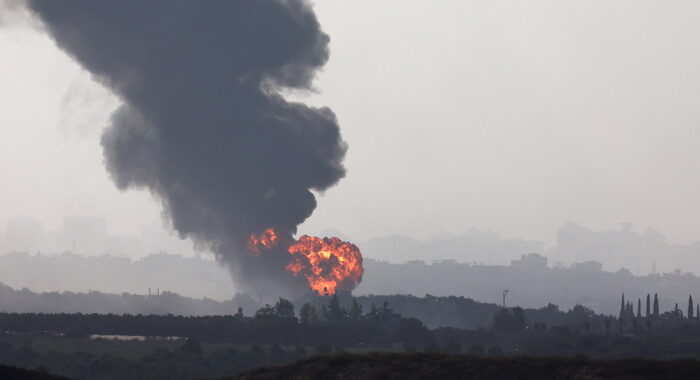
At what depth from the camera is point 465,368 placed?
118 meters

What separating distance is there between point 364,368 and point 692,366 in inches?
1298

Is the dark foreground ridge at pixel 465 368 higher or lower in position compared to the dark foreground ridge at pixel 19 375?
higher

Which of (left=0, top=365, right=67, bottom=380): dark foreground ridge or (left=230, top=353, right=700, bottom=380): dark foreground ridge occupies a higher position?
(left=230, top=353, right=700, bottom=380): dark foreground ridge

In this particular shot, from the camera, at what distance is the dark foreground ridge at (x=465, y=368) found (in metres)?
106

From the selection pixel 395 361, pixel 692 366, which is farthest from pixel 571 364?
pixel 395 361

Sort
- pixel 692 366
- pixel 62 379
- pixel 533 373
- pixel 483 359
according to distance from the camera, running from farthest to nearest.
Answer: pixel 62 379, pixel 483 359, pixel 533 373, pixel 692 366

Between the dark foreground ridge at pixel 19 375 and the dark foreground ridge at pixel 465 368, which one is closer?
the dark foreground ridge at pixel 465 368

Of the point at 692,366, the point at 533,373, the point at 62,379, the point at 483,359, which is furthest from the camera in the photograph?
the point at 62,379

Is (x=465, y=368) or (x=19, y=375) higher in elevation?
(x=465, y=368)

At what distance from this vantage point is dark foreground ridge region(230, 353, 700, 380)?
106m

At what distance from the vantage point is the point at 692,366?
10512cm

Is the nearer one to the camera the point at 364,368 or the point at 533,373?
the point at 533,373

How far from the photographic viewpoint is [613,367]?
108188mm

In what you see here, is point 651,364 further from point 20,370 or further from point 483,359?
point 20,370
